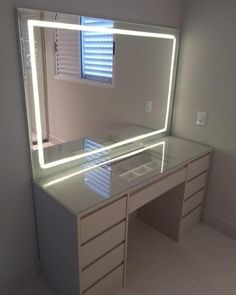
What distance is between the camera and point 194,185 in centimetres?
201

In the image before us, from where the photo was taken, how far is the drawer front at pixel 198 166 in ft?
6.22

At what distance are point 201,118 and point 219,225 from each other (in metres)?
0.92

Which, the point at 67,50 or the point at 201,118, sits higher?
the point at 67,50

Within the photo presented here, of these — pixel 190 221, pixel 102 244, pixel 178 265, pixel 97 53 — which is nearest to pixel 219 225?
pixel 190 221

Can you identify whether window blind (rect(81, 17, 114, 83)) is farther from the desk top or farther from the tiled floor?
the tiled floor

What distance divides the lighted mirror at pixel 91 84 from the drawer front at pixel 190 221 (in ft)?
2.37

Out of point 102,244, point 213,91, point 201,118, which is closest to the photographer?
point 102,244

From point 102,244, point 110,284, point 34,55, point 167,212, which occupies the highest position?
point 34,55

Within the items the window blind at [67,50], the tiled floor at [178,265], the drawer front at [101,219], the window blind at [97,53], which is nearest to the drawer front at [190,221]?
the tiled floor at [178,265]

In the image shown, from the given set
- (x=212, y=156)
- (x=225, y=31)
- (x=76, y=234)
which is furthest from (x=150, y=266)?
(x=225, y=31)

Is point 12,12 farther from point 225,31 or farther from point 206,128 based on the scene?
point 206,128

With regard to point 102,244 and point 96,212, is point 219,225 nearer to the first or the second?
point 102,244

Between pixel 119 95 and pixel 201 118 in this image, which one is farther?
pixel 201 118

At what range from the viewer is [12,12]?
1.17 m
